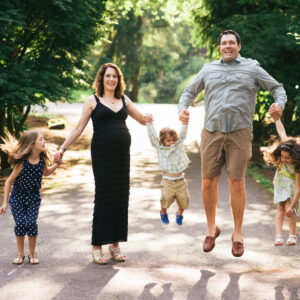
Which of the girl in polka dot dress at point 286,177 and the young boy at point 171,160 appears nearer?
the girl in polka dot dress at point 286,177

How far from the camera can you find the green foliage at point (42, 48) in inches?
360

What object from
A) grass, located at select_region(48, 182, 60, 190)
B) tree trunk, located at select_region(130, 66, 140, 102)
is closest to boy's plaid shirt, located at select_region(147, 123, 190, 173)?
grass, located at select_region(48, 182, 60, 190)

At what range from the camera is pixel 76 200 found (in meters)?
8.45

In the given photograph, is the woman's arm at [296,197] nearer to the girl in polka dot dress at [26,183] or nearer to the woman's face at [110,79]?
the woman's face at [110,79]

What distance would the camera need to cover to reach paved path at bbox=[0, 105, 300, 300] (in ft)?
13.6

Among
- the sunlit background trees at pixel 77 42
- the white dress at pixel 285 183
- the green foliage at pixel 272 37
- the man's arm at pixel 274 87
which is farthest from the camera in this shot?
the green foliage at pixel 272 37

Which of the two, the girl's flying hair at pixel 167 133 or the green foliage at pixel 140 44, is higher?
the green foliage at pixel 140 44

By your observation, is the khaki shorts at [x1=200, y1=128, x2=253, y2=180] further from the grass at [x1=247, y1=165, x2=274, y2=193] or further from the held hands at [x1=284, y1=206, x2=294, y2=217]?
the grass at [x1=247, y1=165, x2=274, y2=193]

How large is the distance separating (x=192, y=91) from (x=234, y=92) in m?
0.56

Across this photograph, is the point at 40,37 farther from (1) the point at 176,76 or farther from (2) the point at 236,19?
(1) the point at 176,76

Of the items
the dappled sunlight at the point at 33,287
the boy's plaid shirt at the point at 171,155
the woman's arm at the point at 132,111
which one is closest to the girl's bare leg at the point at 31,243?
the dappled sunlight at the point at 33,287

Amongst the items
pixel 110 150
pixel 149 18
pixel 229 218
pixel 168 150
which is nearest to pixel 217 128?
pixel 168 150

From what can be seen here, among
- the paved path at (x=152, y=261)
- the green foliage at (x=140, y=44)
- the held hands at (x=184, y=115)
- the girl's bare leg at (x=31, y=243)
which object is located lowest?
the paved path at (x=152, y=261)

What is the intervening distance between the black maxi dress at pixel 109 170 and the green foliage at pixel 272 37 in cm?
471
